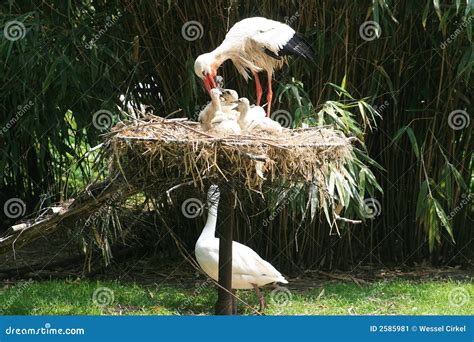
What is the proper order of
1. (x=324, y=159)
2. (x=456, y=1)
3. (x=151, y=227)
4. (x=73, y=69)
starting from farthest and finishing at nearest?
(x=151, y=227)
(x=73, y=69)
(x=456, y=1)
(x=324, y=159)

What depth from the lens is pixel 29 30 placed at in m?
5.84

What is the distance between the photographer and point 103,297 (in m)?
5.73

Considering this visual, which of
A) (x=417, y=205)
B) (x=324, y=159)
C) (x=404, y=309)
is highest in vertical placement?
(x=324, y=159)

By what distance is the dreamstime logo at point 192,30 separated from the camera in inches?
239

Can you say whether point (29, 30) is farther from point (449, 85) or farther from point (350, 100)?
point (449, 85)

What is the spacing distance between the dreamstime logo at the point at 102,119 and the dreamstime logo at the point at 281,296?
5.27 feet

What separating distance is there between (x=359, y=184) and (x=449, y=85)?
1.14 m

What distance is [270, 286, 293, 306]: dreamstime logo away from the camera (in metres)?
5.70

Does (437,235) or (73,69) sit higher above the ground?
(73,69)

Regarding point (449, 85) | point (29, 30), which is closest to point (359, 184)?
point (449, 85)

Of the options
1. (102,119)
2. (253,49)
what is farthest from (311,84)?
(102,119)
